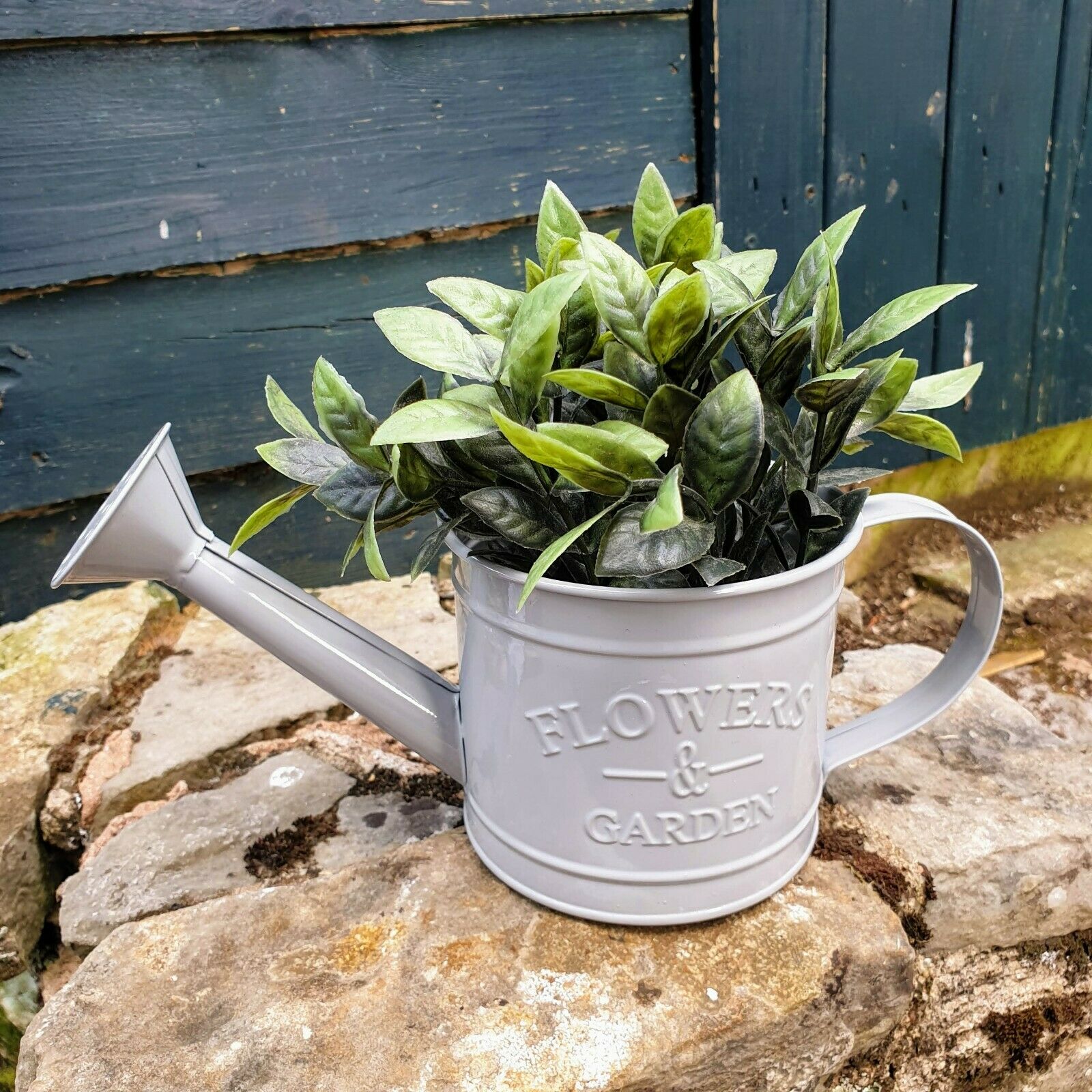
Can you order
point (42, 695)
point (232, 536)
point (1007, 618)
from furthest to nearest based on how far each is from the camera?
1. point (1007, 618)
2. point (232, 536)
3. point (42, 695)

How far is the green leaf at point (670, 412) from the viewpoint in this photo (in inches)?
24.9

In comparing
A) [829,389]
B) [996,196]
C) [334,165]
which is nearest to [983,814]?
[829,389]

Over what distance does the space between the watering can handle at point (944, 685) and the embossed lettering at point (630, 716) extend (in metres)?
0.24

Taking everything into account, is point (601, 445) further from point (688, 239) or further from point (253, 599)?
point (253, 599)

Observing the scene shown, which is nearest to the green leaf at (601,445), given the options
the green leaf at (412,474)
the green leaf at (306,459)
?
the green leaf at (412,474)

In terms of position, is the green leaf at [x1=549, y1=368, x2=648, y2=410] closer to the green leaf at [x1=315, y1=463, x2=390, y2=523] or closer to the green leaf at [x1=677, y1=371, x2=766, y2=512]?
the green leaf at [x1=677, y1=371, x2=766, y2=512]

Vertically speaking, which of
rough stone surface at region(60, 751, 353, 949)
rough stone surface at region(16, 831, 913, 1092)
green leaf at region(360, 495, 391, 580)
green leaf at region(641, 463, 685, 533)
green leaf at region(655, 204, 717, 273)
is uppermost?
green leaf at region(655, 204, 717, 273)

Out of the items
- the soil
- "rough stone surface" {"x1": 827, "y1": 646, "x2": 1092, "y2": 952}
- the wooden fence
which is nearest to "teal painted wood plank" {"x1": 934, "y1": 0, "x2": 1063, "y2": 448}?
the wooden fence

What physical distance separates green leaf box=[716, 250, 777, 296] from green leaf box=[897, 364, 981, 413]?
0.14 m

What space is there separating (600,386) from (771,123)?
47.8 inches

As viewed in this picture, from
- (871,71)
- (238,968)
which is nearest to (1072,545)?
(871,71)

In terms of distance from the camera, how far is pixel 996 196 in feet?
6.28

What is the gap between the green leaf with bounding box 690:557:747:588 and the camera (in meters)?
0.64

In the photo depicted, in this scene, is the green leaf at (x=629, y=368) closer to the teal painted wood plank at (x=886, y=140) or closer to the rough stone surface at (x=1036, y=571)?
the teal painted wood plank at (x=886, y=140)
